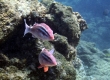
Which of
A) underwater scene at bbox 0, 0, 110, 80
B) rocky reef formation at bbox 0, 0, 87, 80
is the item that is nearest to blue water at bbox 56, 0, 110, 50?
underwater scene at bbox 0, 0, 110, 80

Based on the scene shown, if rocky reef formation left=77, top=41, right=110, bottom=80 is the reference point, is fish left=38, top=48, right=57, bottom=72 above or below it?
below

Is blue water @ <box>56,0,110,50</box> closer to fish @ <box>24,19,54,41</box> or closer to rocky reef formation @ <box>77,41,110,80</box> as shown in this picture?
rocky reef formation @ <box>77,41,110,80</box>

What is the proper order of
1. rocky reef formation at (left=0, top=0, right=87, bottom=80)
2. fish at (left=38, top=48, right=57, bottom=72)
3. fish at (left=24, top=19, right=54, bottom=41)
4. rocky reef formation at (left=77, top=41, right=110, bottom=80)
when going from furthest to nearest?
rocky reef formation at (left=77, top=41, right=110, bottom=80) < rocky reef formation at (left=0, top=0, right=87, bottom=80) < fish at (left=38, top=48, right=57, bottom=72) < fish at (left=24, top=19, right=54, bottom=41)

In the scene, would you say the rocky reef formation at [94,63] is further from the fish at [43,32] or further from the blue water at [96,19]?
the fish at [43,32]

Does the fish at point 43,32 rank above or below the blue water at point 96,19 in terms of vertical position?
below

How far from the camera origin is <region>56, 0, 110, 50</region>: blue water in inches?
773

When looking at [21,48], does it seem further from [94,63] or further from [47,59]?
[94,63]

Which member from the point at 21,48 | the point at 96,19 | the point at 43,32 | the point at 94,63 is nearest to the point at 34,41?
the point at 21,48

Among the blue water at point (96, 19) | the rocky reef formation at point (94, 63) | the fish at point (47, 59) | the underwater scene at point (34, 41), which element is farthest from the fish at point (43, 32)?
the blue water at point (96, 19)

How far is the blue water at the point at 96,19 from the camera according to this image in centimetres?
1962

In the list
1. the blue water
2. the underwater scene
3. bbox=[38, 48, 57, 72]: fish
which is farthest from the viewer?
the blue water

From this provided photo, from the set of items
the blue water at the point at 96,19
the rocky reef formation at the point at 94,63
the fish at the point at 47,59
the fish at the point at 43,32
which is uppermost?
the blue water at the point at 96,19

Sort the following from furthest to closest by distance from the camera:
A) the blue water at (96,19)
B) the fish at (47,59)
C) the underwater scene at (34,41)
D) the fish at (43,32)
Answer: the blue water at (96,19) → the underwater scene at (34,41) → the fish at (47,59) → the fish at (43,32)

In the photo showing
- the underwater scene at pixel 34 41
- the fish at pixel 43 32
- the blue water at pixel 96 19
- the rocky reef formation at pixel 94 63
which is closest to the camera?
the fish at pixel 43 32
